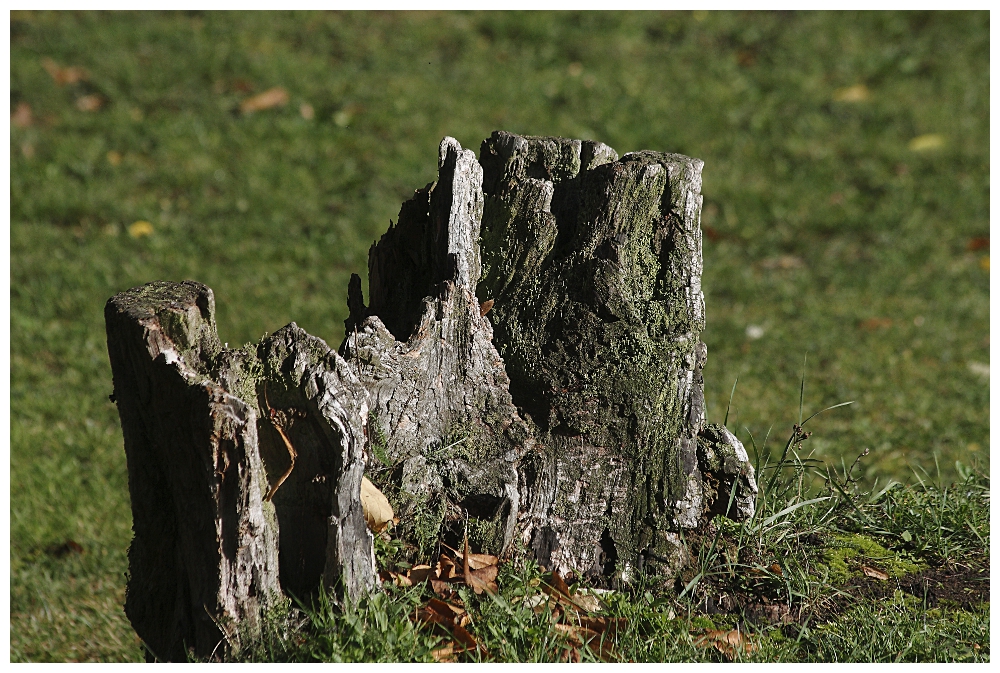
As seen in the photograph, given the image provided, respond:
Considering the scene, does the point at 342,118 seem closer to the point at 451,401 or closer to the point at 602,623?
the point at 451,401

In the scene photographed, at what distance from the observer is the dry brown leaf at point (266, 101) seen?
7699mm

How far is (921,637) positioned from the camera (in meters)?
2.63

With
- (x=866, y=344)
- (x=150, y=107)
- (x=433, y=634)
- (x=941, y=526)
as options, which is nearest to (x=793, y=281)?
(x=866, y=344)

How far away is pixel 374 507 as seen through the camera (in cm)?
265

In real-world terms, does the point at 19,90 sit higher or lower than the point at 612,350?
higher

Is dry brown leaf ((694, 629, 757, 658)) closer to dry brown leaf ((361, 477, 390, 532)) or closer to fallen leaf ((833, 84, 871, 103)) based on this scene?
dry brown leaf ((361, 477, 390, 532))

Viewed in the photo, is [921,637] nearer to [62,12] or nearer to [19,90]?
[19,90]

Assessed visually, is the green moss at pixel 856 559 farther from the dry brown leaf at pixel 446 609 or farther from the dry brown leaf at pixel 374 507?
the dry brown leaf at pixel 374 507

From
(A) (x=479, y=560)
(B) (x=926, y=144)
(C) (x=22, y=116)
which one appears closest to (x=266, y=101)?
(C) (x=22, y=116)

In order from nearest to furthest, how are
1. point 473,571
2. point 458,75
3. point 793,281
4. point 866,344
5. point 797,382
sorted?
point 473,571 < point 797,382 < point 866,344 < point 793,281 < point 458,75

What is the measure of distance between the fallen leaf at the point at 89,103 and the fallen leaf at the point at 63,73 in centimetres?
24

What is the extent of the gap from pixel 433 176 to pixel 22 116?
325 cm

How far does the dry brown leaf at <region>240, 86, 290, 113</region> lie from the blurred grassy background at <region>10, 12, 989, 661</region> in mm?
26

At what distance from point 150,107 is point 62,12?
1.82 m
